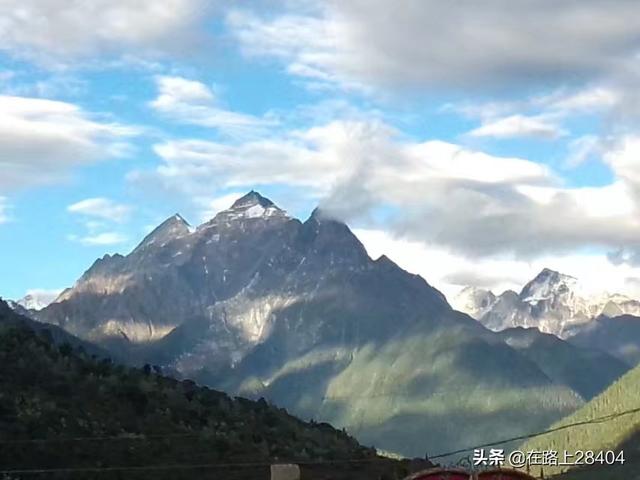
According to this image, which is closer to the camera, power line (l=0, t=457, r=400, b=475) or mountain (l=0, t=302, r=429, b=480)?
power line (l=0, t=457, r=400, b=475)

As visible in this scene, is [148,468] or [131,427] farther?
[131,427]

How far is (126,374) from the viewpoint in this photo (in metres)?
111

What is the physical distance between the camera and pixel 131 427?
90.4 metres

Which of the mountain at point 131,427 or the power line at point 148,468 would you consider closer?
the power line at point 148,468

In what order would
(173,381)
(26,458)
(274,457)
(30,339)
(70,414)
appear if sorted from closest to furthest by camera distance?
1. (26,458)
2. (70,414)
3. (274,457)
4. (30,339)
5. (173,381)

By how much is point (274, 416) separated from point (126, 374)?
55.6 ft

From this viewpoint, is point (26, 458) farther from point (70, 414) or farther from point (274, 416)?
point (274, 416)

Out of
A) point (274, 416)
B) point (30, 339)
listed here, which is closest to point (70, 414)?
point (30, 339)

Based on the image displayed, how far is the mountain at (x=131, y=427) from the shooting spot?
79.5 m

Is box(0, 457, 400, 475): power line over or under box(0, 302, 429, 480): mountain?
under

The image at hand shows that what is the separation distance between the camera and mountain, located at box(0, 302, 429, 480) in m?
79.5

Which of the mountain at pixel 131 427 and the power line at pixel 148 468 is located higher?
the mountain at pixel 131 427

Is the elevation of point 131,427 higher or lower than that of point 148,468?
higher

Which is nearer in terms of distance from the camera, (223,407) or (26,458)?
(26,458)
